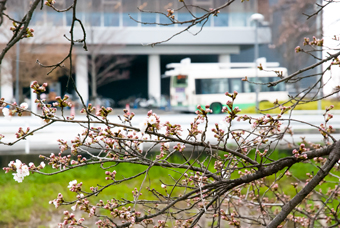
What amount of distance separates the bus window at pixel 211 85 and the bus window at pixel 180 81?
26.1 inches

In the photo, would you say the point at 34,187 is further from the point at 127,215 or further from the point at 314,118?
the point at 314,118

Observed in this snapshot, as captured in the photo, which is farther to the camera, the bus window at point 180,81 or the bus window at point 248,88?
the bus window at point 180,81

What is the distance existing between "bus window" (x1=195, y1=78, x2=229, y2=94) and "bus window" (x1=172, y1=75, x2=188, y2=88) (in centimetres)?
66

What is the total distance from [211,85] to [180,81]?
162cm

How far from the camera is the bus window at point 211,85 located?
1814cm

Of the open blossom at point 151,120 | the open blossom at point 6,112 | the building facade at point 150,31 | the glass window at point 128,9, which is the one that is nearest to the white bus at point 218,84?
the building facade at point 150,31

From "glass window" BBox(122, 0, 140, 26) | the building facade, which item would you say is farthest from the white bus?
"glass window" BBox(122, 0, 140, 26)

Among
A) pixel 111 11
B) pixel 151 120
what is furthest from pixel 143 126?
pixel 111 11

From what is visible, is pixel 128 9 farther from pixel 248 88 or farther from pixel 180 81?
pixel 248 88

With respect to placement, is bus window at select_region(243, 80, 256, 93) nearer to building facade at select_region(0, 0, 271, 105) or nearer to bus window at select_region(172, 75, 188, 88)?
bus window at select_region(172, 75, 188, 88)

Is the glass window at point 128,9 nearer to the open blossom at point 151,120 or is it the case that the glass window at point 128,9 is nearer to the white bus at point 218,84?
the white bus at point 218,84

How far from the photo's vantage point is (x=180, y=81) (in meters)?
19.0

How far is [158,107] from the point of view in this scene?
2570 centimetres

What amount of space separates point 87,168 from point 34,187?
0.91 m
